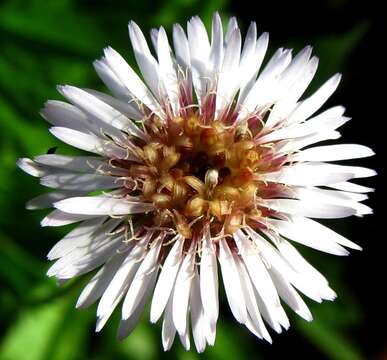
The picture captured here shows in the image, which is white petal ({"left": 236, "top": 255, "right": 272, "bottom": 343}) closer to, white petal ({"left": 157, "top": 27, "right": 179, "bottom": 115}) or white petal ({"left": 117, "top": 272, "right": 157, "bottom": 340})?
white petal ({"left": 117, "top": 272, "right": 157, "bottom": 340})

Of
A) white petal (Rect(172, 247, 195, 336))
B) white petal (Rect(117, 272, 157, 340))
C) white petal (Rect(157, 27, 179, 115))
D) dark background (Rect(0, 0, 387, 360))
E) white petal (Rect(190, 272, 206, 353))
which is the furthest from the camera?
dark background (Rect(0, 0, 387, 360))

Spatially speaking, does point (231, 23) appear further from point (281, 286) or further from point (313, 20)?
point (313, 20)

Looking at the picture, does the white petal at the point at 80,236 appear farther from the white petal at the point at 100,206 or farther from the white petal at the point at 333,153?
the white petal at the point at 333,153

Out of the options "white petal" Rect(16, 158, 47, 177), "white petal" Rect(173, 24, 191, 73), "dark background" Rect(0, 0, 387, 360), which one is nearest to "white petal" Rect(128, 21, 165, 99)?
"white petal" Rect(173, 24, 191, 73)

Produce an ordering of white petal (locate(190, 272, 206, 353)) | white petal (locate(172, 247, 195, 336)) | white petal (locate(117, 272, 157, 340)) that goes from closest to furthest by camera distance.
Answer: white petal (locate(172, 247, 195, 336)), white petal (locate(190, 272, 206, 353)), white petal (locate(117, 272, 157, 340))

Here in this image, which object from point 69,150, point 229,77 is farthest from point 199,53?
point 69,150

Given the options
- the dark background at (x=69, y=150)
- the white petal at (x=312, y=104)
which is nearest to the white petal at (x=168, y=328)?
the white petal at (x=312, y=104)

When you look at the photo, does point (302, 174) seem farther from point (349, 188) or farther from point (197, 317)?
point (197, 317)
